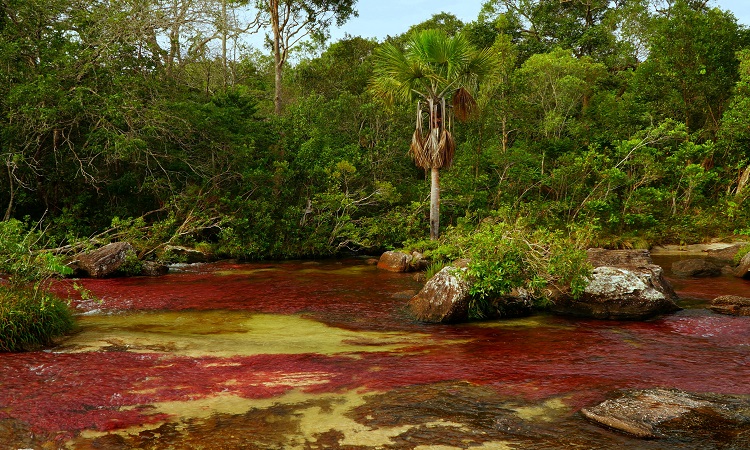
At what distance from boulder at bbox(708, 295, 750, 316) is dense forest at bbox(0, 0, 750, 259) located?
440 cm

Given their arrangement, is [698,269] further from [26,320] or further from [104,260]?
[104,260]

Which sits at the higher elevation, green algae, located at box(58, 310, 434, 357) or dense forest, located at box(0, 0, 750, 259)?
dense forest, located at box(0, 0, 750, 259)

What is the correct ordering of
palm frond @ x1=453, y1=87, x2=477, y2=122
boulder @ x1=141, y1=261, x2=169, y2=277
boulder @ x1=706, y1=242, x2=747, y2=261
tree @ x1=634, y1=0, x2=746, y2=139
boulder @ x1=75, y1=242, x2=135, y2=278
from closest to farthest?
boulder @ x1=75, y1=242, x2=135, y2=278 < boulder @ x1=141, y1=261, x2=169, y2=277 < boulder @ x1=706, y1=242, x2=747, y2=261 < palm frond @ x1=453, y1=87, x2=477, y2=122 < tree @ x1=634, y1=0, x2=746, y2=139

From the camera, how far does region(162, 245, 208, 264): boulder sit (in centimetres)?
1823

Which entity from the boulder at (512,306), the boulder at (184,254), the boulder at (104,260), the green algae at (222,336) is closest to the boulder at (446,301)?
the boulder at (512,306)

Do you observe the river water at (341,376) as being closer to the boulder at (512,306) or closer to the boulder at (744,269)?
the boulder at (512,306)

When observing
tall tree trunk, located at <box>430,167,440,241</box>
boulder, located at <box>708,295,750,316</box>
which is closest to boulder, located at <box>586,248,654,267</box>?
boulder, located at <box>708,295,750,316</box>

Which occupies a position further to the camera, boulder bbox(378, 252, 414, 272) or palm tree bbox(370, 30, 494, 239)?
palm tree bbox(370, 30, 494, 239)

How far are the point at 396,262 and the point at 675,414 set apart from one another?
44.3 feet

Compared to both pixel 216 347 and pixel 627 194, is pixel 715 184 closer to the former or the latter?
pixel 627 194

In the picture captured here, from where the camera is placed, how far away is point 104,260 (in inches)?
667

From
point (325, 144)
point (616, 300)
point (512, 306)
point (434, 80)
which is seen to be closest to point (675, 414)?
point (616, 300)

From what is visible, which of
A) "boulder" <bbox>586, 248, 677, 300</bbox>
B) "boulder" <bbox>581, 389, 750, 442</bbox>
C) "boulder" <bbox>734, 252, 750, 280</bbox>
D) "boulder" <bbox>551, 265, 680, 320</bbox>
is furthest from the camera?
"boulder" <bbox>734, 252, 750, 280</bbox>

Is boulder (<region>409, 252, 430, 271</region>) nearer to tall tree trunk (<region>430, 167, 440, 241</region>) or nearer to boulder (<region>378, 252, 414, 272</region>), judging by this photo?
boulder (<region>378, 252, 414, 272</region>)
